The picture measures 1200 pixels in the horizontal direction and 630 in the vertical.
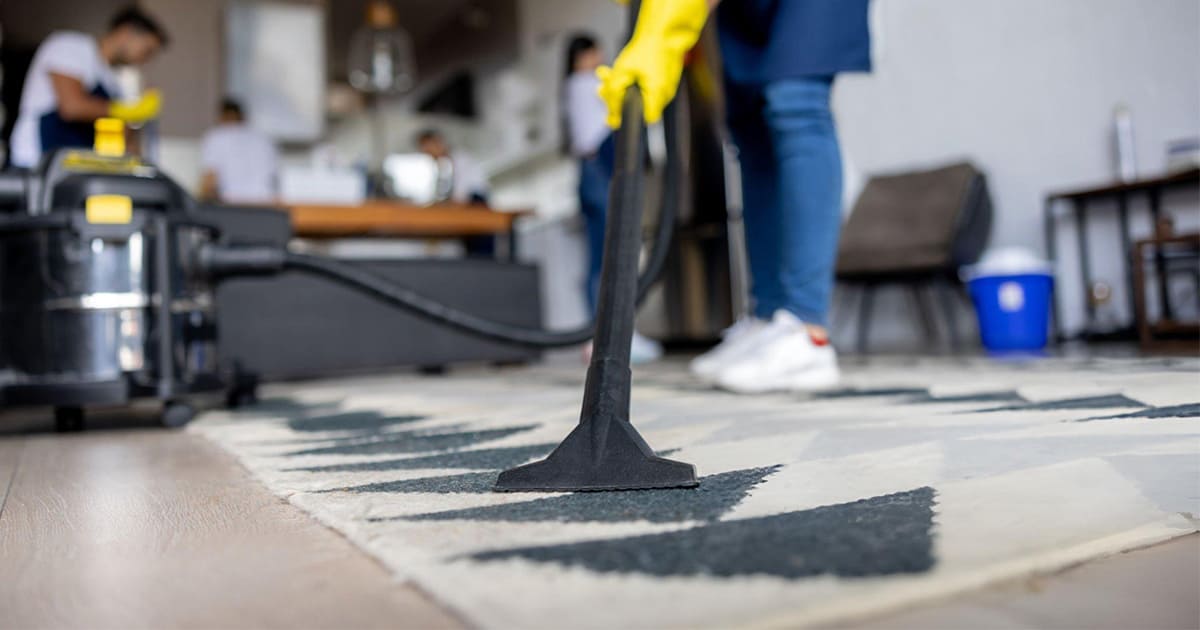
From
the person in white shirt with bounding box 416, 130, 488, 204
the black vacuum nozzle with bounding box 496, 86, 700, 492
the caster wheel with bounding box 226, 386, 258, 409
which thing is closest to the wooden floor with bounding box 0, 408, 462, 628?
the black vacuum nozzle with bounding box 496, 86, 700, 492

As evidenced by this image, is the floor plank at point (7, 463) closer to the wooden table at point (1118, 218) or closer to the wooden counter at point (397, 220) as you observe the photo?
the wooden counter at point (397, 220)

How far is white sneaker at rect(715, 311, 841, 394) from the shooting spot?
1.27 m

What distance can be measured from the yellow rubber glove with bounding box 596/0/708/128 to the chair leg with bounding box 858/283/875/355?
2.52 metres

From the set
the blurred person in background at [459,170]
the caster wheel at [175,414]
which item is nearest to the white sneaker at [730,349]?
the caster wheel at [175,414]

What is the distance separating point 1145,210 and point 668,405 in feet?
7.98

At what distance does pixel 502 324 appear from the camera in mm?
1227

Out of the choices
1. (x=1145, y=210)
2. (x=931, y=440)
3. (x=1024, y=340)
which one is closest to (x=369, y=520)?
(x=931, y=440)

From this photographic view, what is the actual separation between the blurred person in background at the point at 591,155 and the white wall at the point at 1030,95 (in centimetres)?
141

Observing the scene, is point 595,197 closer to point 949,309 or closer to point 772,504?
point 949,309

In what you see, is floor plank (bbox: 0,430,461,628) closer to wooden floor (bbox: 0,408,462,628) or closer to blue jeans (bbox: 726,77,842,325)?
wooden floor (bbox: 0,408,462,628)

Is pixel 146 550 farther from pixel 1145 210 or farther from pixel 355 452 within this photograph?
pixel 1145 210

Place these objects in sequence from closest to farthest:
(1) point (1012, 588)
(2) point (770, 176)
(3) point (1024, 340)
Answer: (1) point (1012, 588), (2) point (770, 176), (3) point (1024, 340)

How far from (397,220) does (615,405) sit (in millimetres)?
2688

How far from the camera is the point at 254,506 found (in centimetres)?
58
